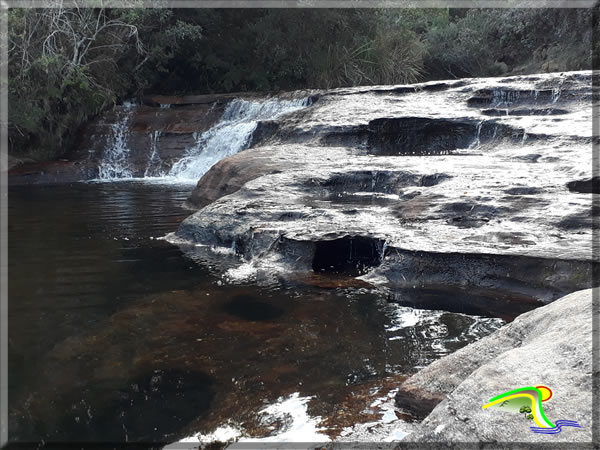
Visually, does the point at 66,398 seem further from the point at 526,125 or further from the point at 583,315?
the point at 526,125

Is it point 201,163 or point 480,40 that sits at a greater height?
point 480,40

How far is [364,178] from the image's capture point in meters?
7.88

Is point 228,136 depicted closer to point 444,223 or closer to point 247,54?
point 247,54

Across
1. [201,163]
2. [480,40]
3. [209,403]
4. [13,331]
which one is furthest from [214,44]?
[209,403]

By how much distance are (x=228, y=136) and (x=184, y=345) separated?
9789 mm

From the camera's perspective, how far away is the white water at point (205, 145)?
13.5 metres

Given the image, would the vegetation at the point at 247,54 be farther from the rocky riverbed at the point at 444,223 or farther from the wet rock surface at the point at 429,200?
the wet rock surface at the point at 429,200

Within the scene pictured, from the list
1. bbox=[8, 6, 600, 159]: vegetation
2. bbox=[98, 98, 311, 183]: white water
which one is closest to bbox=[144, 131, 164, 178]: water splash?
bbox=[98, 98, 311, 183]: white water

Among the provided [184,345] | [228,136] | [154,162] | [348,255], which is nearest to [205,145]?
[228,136]

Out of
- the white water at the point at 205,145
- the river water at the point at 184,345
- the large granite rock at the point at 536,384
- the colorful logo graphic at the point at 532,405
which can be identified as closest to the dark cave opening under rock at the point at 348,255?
the river water at the point at 184,345

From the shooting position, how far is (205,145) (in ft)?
46.9

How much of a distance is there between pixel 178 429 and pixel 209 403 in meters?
0.31

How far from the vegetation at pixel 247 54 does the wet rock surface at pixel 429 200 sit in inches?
251

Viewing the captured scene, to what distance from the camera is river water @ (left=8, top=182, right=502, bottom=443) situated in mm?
3400
